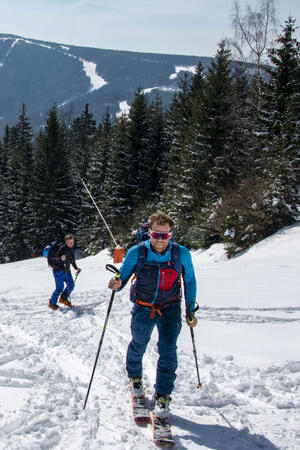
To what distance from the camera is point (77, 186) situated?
126ft

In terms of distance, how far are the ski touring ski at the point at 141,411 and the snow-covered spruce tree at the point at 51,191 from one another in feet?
99.6

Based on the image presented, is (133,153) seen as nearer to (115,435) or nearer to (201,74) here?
(201,74)

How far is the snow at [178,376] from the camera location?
10.6 ft

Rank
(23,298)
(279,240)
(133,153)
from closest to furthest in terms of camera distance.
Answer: (23,298) → (279,240) → (133,153)

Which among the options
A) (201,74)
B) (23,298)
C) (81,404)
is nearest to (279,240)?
(23,298)

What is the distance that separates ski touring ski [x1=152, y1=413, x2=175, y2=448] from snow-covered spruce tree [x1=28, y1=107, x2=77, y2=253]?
30753 mm

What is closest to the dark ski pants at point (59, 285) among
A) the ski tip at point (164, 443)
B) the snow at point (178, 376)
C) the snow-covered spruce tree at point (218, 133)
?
the snow at point (178, 376)

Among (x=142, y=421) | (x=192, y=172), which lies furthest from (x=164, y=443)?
(x=192, y=172)

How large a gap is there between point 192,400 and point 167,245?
1681 mm

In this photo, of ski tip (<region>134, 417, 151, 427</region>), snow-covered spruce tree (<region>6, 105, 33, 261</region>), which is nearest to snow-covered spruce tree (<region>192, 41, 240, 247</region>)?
ski tip (<region>134, 417, 151, 427</region>)

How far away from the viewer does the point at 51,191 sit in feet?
111

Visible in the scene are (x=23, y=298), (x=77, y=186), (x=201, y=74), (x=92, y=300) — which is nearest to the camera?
(x=92, y=300)

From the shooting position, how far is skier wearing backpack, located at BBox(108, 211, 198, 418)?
3533 millimetres

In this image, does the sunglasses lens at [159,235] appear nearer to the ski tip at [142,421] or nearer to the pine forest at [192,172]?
the ski tip at [142,421]
